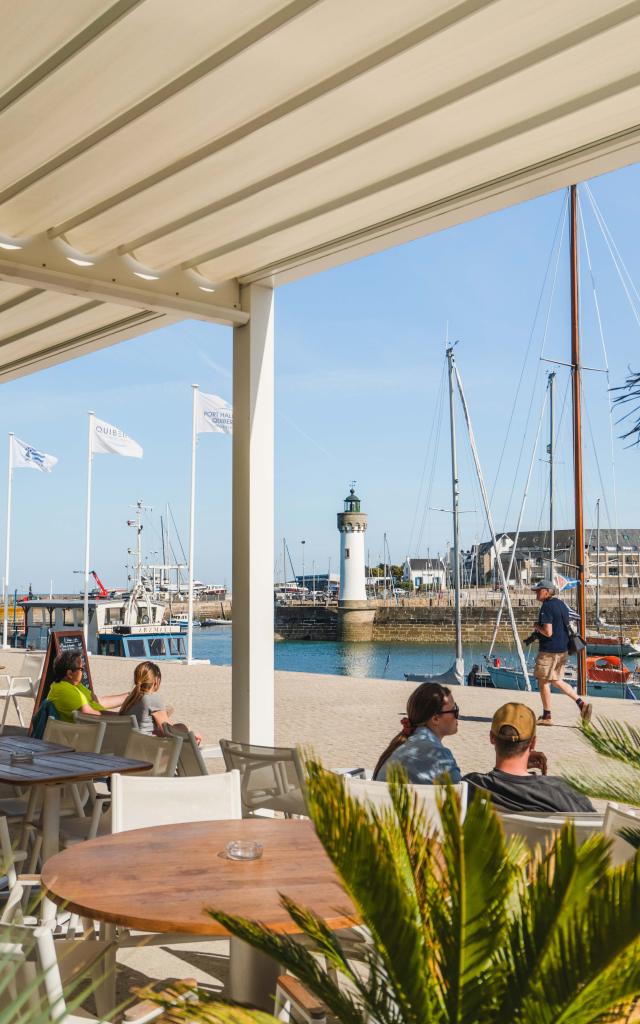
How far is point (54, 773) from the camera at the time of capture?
13.7 ft

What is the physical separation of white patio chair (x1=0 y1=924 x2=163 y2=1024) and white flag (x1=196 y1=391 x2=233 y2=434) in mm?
15263

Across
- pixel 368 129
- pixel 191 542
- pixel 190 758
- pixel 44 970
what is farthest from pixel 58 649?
pixel 191 542

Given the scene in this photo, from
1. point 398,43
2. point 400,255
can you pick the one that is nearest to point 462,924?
point 398,43

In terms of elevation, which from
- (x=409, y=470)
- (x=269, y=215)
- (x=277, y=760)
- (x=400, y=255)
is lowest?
(x=277, y=760)

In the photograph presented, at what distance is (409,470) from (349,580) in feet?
43.6

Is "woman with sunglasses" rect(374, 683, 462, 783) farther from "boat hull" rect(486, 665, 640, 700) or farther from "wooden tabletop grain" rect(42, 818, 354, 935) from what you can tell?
"boat hull" rect(486, 665, 640, 700)

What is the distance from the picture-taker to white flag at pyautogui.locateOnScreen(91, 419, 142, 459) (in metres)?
18.6

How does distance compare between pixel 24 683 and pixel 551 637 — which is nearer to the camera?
pixel 24 683

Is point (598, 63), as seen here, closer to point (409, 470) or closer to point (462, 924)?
point (462, 924)

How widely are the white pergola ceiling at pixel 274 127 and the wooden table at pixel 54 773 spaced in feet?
8.25

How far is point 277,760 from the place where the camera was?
459cm

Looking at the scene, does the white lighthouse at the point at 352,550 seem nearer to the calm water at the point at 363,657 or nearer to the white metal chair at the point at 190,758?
the calm water at the point at 363,657

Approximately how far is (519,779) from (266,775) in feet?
6.03

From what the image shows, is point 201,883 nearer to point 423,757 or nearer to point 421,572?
point 423,757
